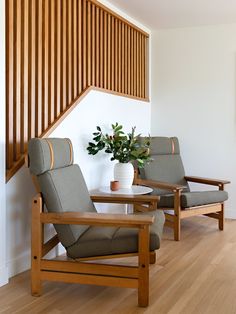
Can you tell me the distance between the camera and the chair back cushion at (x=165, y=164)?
174 inches

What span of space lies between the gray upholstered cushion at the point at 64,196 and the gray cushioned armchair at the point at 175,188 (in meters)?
1.21

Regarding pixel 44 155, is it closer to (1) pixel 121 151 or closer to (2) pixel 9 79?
(2) pixel 9 79

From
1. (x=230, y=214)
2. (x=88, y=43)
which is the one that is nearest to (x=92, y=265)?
(x=88, y=43)

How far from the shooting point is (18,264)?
9.55 ft

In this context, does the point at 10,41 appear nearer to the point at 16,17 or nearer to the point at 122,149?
the point at 16,17

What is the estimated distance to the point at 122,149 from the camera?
3758 millimetres

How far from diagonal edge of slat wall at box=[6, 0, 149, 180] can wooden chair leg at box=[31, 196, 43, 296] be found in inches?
16.4

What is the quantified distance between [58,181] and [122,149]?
122cm

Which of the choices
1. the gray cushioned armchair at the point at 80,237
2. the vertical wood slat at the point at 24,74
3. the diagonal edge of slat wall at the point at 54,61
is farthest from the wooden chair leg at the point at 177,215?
the vertical wood slat at the point at 24,74

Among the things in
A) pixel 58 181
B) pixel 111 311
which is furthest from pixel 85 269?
pixel 58 181

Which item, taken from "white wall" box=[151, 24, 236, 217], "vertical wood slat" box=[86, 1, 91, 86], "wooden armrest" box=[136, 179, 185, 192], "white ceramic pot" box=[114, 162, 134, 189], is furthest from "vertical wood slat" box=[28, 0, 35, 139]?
"white wall" box=[151, 24, 236, 217]

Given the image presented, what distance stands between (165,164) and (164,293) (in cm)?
217

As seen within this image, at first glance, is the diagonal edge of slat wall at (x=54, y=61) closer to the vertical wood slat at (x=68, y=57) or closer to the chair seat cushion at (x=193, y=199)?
the vertical wood slat at (x=68, y=57)

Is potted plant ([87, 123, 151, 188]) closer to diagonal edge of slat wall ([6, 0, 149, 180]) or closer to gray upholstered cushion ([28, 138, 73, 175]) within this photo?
diagonal edge of slat wall ([6, 0, 149, 180])
